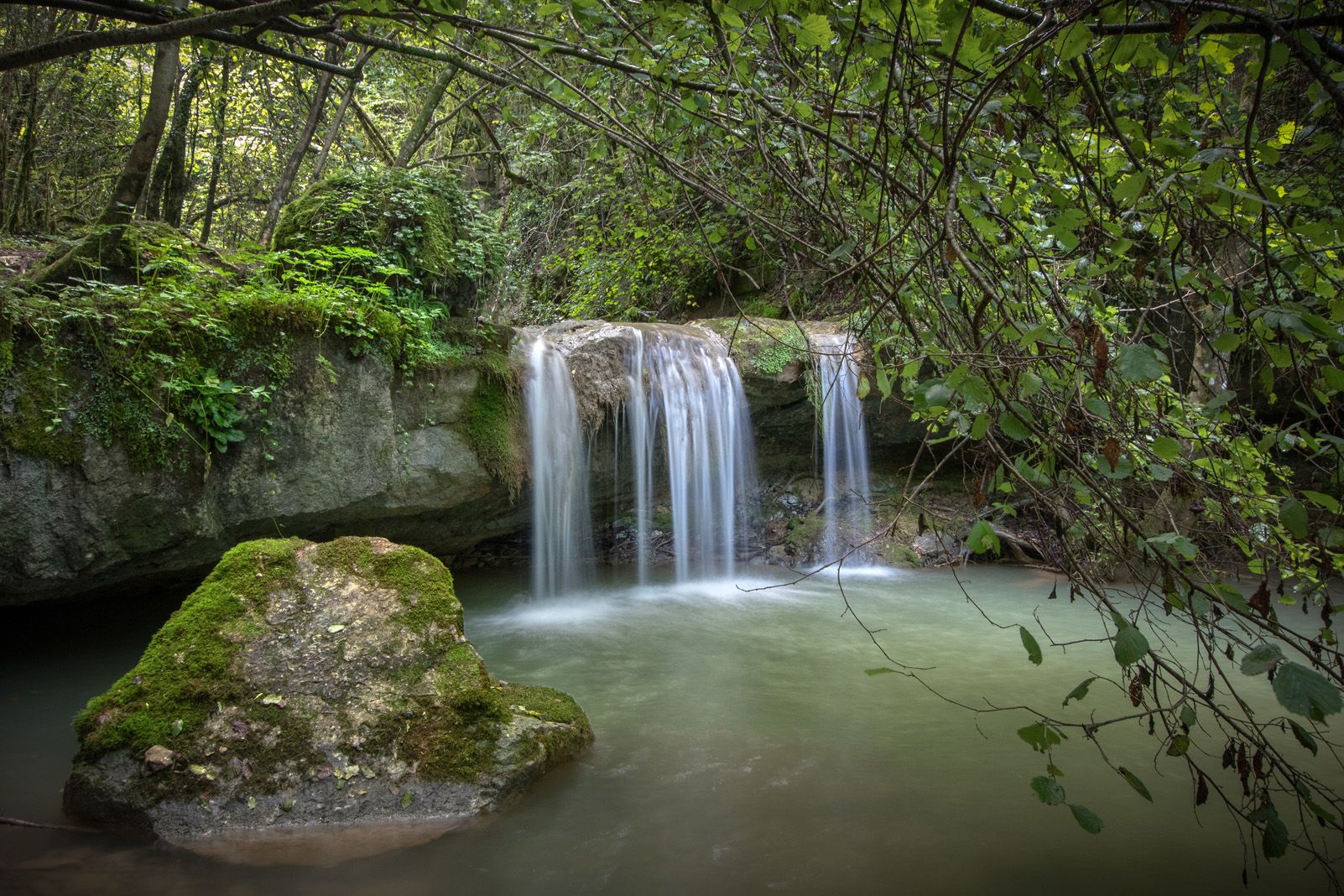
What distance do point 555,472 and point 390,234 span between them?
8.38 ft

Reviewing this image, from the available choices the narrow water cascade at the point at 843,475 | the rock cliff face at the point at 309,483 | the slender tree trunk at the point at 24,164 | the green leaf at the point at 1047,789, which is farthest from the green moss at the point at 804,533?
the slender tree trunk at the point at 24,164

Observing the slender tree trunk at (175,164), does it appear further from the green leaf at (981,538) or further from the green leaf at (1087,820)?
the green leaf at (1087,820)

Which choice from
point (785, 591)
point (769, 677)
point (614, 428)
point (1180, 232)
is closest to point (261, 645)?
point (769, 677)

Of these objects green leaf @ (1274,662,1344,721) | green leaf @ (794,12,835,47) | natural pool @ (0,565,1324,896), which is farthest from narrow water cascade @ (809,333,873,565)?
green leaf @ (1274,662,1344,721)

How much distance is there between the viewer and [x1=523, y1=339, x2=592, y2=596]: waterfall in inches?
290

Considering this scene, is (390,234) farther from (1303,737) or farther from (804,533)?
(1303,737)

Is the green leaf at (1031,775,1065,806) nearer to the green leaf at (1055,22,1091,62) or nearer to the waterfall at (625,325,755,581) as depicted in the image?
the green leaf at (1055,22,1091,62)

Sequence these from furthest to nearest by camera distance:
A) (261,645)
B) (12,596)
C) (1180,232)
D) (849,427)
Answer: (849,427)
(12,596)
(261,645)
(1180,232)

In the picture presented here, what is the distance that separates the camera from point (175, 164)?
25.1 feet

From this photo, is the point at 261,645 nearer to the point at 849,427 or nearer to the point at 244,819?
the point at 244,819

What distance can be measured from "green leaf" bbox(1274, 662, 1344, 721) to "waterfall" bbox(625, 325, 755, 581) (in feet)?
22.3

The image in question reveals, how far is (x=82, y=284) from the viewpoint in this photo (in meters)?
5.12

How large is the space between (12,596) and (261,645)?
267cm

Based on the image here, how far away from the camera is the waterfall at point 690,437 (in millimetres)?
8156
